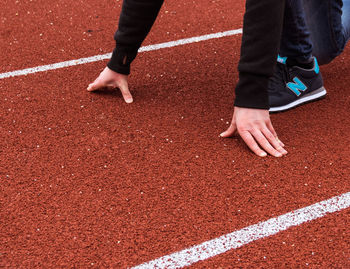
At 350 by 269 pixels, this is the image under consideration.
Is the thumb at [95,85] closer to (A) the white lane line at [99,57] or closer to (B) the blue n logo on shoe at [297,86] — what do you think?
(A) the white lane line at [99,57]

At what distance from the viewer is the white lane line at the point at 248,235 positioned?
174 cm

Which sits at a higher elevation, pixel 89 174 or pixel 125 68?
pixel 125 68

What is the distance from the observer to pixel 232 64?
3.42 metres

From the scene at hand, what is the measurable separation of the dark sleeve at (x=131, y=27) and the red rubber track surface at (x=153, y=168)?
0.28 m

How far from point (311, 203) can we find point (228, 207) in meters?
0.43

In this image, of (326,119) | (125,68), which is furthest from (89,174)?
(326,119)

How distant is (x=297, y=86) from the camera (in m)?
2.83

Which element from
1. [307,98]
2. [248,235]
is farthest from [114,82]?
[248,235]

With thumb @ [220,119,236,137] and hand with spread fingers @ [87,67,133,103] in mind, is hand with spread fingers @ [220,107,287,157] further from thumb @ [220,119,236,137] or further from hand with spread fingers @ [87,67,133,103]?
hand with spread fingers @ [87,67,133,103]

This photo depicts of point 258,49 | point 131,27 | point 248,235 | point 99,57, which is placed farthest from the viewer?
point 99,57

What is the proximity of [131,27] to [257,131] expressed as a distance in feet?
3.51

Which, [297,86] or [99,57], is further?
[99,57]

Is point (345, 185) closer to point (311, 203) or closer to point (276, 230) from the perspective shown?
point (311, 203)

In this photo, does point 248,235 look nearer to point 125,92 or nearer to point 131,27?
point 125,92
